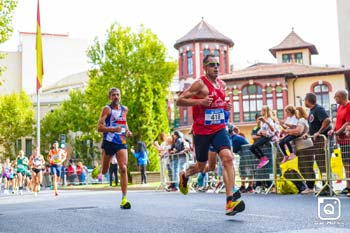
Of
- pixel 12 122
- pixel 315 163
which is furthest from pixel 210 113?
pixel 12 122

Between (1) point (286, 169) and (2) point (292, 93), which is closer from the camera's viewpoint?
(1) point (286, 169)

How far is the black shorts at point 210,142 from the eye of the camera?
25.9 ft

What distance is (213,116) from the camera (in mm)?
7922

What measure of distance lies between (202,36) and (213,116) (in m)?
61.2

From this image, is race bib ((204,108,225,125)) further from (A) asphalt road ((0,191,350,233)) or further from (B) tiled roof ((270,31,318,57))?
(B) tiled roof ((270,31,318,57))

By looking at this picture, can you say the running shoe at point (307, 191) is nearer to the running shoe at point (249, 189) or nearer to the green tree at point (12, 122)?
the running shoe at point (249, 189)

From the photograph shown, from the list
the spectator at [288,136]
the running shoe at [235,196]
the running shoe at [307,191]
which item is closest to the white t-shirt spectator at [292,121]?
the spectator at [288,136]

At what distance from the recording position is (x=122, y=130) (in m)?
10.4

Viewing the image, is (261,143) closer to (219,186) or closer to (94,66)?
(219,186)

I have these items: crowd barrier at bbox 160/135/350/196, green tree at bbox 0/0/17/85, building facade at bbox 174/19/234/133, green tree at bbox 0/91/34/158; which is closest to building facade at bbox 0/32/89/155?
green tree at bbox 0/91/34/158

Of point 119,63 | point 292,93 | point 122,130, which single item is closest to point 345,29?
point 292,93

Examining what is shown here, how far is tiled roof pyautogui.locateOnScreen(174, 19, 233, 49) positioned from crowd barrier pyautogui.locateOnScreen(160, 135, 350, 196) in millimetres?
52277

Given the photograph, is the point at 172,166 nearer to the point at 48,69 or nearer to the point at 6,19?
the point at 6,19

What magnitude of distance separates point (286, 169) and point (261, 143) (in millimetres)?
1157
